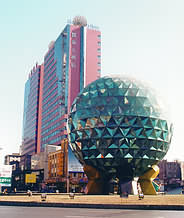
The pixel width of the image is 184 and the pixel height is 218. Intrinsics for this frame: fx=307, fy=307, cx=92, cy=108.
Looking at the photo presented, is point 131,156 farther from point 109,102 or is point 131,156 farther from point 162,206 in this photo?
point 162,206

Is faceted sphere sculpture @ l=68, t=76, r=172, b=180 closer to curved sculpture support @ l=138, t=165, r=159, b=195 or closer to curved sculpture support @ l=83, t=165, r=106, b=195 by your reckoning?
curved sculpture support @ l=83, t=165, r=106, b=195

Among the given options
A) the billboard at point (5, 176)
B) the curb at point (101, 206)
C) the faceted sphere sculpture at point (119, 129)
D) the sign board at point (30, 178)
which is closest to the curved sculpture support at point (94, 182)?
the faceted sphere sculpture at point (119, 129)

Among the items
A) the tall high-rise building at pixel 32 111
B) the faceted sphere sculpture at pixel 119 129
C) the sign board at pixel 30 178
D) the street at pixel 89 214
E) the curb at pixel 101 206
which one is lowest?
the sign board at pixel 30 178

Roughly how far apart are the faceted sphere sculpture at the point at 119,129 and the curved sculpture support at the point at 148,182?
0.97 meters

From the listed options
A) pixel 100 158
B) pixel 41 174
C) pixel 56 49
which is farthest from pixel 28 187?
pixel 100 158

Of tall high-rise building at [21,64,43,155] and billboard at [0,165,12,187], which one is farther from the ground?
tall high-rise building at [21,64,43,155]

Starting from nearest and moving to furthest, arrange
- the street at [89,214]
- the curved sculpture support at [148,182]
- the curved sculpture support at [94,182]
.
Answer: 1. the street at [89,214]
2. the curved sculpture support at [94,182]
3. the curved sculpture support at [148,182]

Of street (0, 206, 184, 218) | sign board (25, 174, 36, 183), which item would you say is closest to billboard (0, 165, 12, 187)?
street (0, 206, 184, 218)

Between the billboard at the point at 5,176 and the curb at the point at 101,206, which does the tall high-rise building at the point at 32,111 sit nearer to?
the billboard at the point at 5,176

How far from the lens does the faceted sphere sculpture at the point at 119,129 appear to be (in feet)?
98.2

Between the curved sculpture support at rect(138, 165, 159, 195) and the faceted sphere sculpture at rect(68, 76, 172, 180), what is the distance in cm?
97

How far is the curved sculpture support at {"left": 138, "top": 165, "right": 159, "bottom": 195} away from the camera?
3266 centimetres

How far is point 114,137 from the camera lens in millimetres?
29828

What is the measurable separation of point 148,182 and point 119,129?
755cm
